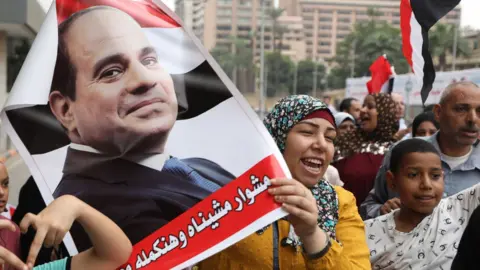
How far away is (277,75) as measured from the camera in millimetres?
91000

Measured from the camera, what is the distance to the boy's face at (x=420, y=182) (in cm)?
297

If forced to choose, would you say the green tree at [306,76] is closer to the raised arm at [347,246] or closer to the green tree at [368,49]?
the green tree at [368,49]

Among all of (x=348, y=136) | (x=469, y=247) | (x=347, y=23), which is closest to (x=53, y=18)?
(x=469, y=247)

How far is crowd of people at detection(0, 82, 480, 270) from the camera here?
1820 millimetres

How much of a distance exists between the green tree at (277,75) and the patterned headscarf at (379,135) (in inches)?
3272

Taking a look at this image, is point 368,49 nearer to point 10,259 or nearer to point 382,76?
point 382,76

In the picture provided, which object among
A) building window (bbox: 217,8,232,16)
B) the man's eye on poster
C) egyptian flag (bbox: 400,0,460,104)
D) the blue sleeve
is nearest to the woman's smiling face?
the man's eye on poster

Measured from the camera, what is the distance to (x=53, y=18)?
2.14m

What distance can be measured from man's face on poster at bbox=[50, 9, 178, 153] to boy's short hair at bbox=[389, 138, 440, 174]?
1.41 metres

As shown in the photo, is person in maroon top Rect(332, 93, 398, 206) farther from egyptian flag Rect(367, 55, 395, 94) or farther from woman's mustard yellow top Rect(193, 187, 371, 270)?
egyptian flag Rect(367, 55, 395, 94)

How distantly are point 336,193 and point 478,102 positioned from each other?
1668 millimetres

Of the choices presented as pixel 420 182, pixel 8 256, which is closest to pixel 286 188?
pixel 8 256

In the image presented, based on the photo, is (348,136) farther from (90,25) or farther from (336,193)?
(90,25)

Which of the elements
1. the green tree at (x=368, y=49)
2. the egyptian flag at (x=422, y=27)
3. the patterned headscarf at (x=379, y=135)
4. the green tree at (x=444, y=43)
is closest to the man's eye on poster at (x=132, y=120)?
the egyptian flag at (x=422, y=27)
